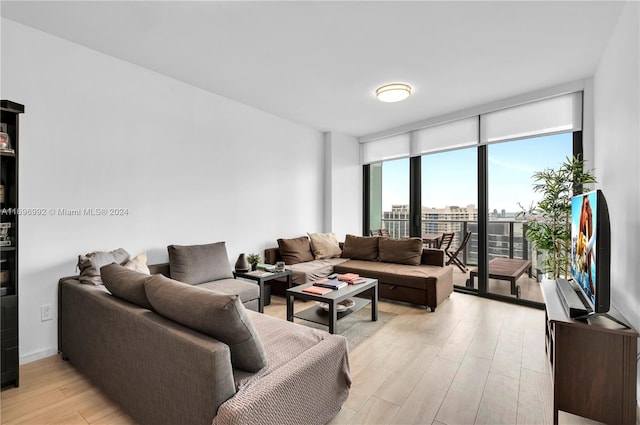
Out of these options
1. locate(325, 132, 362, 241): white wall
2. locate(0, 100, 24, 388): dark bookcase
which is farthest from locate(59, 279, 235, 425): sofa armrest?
locate(325, 132, 362, 241): white wall

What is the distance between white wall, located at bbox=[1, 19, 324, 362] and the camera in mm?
2455

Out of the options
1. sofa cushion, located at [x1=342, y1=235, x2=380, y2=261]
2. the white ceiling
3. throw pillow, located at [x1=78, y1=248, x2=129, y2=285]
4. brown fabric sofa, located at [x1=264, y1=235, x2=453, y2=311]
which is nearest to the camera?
the white ceiling

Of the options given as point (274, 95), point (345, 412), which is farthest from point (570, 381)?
point (274, 95)

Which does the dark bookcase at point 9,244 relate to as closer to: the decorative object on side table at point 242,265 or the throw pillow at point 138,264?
the throw pillow at point 138,264

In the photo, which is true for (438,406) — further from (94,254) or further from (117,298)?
(94,254)

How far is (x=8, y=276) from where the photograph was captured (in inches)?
83.0

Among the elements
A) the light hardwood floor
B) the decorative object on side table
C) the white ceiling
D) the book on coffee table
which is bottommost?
the light hardwood floor

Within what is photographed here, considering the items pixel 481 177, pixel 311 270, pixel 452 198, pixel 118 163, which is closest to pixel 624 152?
A: pixel 481 177

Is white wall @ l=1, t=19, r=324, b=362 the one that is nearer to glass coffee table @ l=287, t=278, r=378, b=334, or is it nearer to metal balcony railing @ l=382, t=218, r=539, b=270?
glass coffee table @ l=287, t=278, r=378, b=334

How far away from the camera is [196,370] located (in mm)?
1304

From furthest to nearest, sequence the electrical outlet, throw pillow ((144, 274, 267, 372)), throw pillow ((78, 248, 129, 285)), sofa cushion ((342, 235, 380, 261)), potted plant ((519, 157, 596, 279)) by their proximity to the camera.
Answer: sofa cushion ((342, 235, 380, 261))
potted plant ((519, 157, 596, 279))
the electrical outlet
throw pillow ((78, 248, 129, 285))
throw pillow ((144, 274, 267, 372))

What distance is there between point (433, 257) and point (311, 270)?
1.70 metres

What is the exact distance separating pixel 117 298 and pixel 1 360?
95 cm

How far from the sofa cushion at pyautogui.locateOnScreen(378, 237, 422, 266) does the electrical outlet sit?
3776 millimetres
